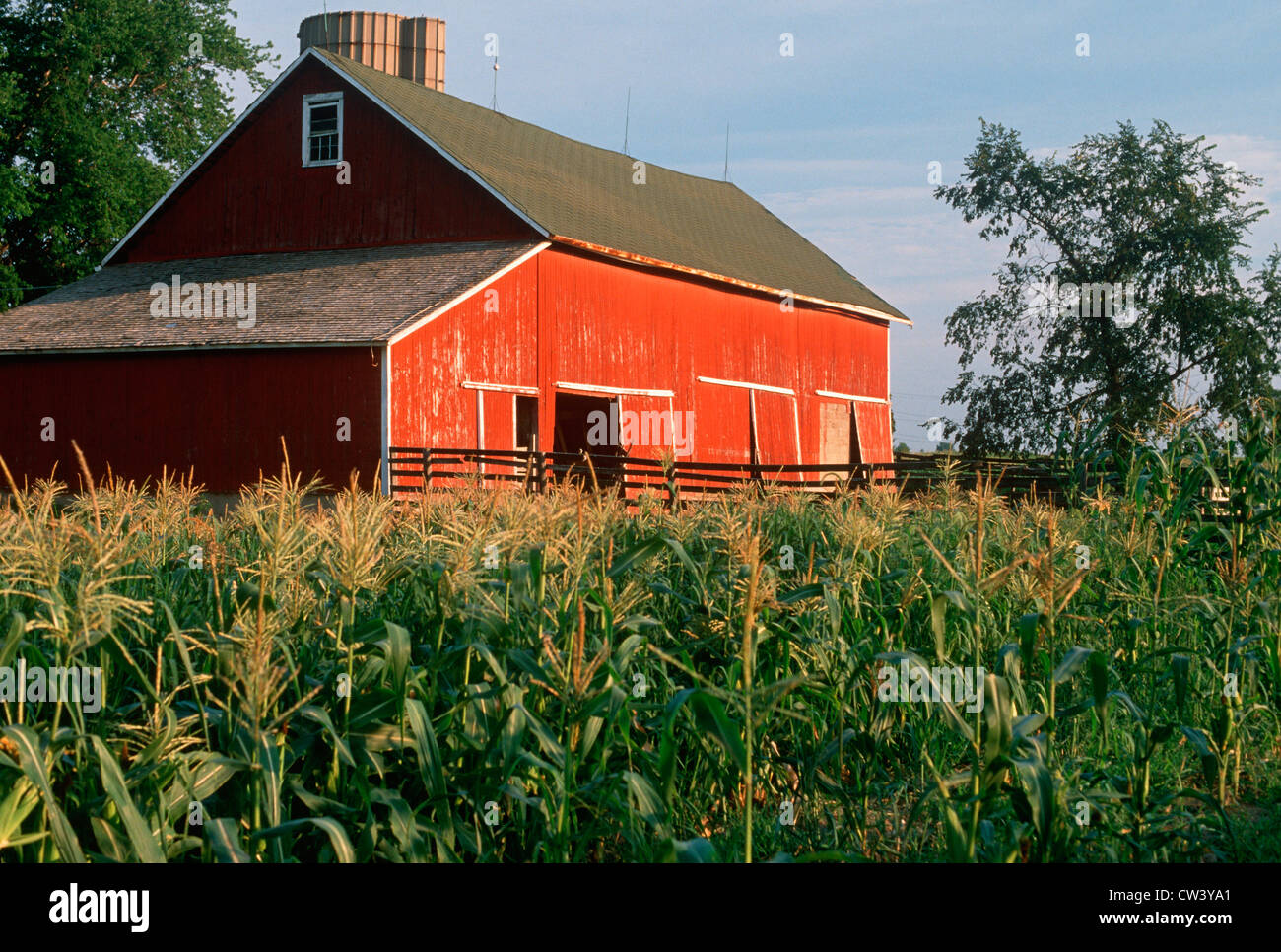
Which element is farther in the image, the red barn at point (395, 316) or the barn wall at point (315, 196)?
the barn wall at point (315, 196)

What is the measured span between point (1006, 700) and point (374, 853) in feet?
6.18

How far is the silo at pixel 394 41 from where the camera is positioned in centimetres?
3262

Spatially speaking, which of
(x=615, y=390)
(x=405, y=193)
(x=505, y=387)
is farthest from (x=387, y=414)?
(x=405, y=193)

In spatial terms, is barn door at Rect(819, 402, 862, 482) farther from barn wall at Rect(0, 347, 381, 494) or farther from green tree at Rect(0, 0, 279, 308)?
green tree at Rect(0, 0, 279, 308)

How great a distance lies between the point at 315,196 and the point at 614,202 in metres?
6.90

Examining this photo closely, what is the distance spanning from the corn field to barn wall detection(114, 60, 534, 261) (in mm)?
18719

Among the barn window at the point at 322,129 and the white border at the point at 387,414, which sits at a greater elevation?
the barn window at the point at 322,129

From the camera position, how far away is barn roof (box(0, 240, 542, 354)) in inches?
807

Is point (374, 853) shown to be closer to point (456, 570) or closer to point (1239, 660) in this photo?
point (456, 570)

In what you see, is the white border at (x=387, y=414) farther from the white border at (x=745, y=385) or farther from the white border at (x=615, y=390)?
the white border at (x=745, y=385)

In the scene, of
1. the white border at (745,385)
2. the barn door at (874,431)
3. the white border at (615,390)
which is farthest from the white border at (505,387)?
the barn door at (874,431)

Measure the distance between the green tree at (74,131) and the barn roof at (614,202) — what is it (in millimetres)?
12535

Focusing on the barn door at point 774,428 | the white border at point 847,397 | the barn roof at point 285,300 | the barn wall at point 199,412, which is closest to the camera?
the barn wall at point 199,412

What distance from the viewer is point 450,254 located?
907 inches
